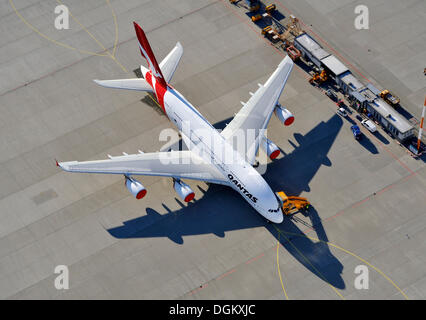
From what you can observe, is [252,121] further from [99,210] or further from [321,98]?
[99,210]

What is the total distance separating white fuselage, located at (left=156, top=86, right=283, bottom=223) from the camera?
278 ft

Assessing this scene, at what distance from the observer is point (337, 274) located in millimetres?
83312

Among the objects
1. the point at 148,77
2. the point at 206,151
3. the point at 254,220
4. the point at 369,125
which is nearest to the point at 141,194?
the point at 206,151

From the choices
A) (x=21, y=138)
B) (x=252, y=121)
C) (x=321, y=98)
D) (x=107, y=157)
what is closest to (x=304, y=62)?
(x=321, y=98)

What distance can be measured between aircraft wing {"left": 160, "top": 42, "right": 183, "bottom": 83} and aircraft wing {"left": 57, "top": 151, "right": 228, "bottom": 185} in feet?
51.3

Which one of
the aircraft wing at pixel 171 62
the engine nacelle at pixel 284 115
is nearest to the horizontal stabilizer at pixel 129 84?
the aircraft wing at pixel 171 62

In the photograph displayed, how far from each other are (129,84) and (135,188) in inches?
778

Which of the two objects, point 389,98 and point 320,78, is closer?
point 389,98

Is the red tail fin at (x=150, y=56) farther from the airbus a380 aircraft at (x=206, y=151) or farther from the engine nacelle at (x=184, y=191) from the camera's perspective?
the engine nacelle at (x=184, y=191)

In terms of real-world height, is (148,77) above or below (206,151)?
below

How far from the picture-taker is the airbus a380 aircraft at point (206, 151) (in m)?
85.9

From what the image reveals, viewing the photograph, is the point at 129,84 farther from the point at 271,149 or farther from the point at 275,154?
the point at 275,154

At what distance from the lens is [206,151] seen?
89.9m

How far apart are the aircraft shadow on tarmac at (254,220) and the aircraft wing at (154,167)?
4089 millimetres
